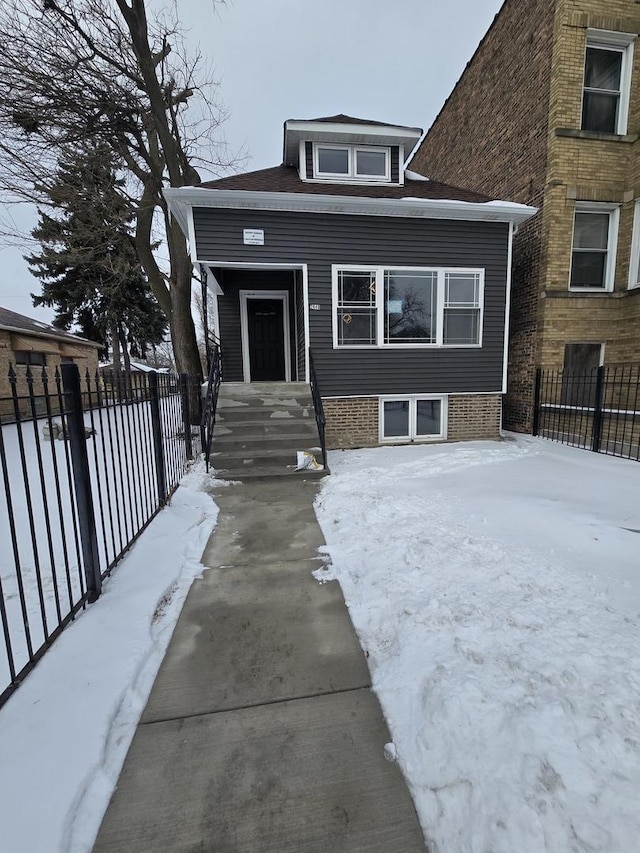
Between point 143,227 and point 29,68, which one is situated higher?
point 29,68

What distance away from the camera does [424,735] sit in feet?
5.32

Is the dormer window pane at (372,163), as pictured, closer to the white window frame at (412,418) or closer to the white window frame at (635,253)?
the white window frame at (412,418)

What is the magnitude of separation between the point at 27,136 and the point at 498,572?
12476 mm

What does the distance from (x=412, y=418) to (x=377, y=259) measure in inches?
132

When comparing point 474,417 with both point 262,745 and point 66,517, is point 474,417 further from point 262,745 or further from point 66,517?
point 262,745

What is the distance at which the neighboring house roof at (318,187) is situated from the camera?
286 inches

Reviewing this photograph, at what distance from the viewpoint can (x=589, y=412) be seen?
24.3 feet

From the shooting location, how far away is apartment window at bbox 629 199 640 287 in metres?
8.12

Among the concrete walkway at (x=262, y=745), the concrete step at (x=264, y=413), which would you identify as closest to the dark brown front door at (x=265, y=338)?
the concrete step at (x=264, y=413)

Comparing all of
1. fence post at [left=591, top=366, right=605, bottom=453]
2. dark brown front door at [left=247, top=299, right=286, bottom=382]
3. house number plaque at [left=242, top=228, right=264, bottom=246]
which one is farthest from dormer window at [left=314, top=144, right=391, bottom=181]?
fence post at [left=591, top=366, right=605, bottom=453]

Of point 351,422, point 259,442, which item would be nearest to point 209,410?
point 259,442

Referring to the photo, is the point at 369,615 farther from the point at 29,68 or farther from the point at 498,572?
the point at 29,68

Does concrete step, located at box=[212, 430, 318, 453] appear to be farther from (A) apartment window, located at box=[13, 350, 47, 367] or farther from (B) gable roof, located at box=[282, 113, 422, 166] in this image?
(A) apartment window, located at box=[13, 350, 47, 367]

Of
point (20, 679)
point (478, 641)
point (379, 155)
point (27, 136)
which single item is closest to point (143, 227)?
point (27, 136)
